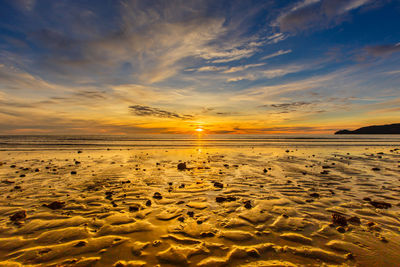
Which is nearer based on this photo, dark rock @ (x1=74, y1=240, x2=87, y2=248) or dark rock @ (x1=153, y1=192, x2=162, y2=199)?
dark rock @ (x1=74, y1=240, x2=87, y2=248)

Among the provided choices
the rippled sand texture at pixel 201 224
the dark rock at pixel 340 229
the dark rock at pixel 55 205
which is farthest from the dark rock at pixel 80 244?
the dark rock at pixel 340 229

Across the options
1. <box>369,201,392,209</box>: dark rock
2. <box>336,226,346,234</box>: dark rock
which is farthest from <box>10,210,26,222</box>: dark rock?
<box>369,201,392,209</box>: dark rock

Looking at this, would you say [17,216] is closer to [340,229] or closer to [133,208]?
[133,208]

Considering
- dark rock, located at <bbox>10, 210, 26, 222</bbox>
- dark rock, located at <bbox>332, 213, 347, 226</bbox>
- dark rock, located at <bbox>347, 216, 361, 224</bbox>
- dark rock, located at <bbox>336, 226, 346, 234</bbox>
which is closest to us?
dark rock, located at <bbox>336, 226, 346, 234</bbox>

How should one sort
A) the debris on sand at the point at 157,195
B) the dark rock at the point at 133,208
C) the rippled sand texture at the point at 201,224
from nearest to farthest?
the rippled sand texture at the point at 201,224 → the dark rock at the point at 133,208 → the debris on sand at the point at 157,195

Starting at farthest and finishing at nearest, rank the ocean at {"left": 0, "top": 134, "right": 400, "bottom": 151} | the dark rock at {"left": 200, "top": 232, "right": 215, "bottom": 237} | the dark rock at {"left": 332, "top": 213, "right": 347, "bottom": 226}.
→ 1. the ocean at {"left": 0, "top": 134, "right": 400, "bottom": 151}
2. the dark rock at {"left": 332, "top": 213, "right": 347, "bottom": 226}
3. the dark rock at {"left": 200, "top": 232, "right": 215, "bottom": 237}

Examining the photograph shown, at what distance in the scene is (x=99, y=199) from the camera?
27.4 feet

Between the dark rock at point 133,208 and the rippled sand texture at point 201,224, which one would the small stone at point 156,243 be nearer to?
the rippled sand texture at point 201,224

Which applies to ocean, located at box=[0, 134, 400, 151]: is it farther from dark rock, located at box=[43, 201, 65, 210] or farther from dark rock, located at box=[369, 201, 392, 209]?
dark rock, located at box=[369, 201, 392, 209]

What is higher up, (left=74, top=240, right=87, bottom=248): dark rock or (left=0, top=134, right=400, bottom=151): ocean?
(left=0, top=134, right=400, bottom=151): ocean

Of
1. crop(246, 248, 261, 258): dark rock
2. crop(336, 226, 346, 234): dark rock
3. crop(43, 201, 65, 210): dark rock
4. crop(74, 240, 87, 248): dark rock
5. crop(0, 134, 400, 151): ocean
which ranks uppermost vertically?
crop(0, 134, 400, 151): ocean

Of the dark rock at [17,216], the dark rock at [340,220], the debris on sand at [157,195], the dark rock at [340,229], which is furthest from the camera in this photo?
the debris on sand at [157,195]

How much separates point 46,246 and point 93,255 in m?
1.55

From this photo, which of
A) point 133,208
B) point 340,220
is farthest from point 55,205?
point 340,220
